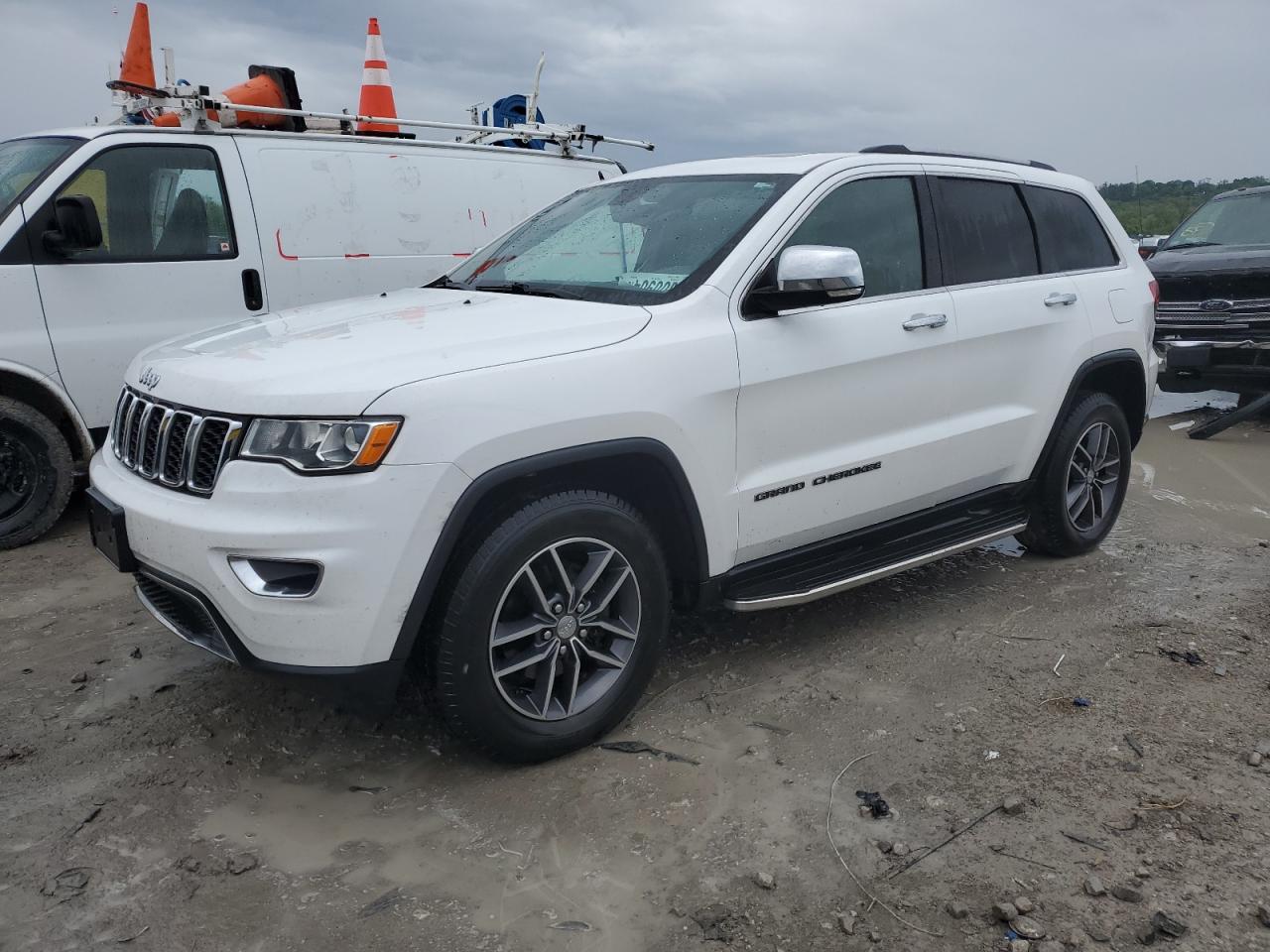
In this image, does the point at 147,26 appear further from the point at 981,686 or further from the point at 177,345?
the point at 981,686

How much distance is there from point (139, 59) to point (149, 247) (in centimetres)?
134

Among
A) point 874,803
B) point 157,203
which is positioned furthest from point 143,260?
point 874,803

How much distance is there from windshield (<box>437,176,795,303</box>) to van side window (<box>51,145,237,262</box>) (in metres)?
2.15

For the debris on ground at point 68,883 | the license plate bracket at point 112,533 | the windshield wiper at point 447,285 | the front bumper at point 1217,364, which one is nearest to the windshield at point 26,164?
the windshield wiper at point 447,285

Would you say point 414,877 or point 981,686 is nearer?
point 414,877

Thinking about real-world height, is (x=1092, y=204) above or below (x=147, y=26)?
below

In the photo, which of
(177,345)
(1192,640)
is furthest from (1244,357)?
(177,345)

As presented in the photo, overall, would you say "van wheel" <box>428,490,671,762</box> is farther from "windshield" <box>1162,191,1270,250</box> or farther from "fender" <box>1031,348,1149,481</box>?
"windshield" <box>1162,191,1270,250</box>

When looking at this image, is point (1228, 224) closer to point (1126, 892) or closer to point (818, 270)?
point (818, 270)

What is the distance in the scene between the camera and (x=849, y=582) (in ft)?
12.4

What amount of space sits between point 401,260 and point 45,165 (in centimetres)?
196

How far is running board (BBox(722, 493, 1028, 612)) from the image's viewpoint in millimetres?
3582

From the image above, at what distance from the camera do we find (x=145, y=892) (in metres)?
2.61

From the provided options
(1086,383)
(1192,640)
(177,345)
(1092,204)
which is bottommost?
(1192,640)
